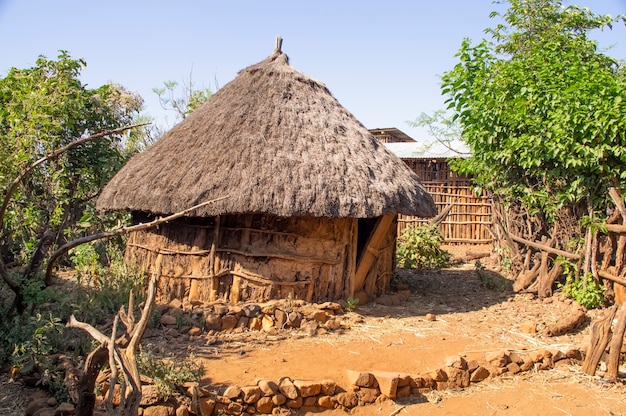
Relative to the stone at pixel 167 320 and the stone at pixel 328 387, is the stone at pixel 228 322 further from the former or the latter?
the stone at pixel 328 387

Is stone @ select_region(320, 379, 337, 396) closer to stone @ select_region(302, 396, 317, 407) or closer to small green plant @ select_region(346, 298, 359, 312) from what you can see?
stone @ select_region(302, 396, 317, 407)

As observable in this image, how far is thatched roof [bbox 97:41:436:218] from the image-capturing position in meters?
6.09

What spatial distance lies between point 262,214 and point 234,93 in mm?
2223

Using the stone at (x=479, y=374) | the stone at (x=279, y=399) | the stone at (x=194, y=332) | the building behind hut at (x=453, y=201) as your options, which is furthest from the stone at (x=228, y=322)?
the building behind hut at (x=453, y=201)

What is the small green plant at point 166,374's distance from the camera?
371 cm

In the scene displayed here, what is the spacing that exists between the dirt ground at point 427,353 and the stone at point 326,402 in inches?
2.1

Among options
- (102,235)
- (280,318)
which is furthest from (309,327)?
(102,235)

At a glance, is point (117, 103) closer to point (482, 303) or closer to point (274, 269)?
point (274, 269)

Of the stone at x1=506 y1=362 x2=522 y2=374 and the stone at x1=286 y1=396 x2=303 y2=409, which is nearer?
the stone at x1=286 y1=396 x2=303 y2=409

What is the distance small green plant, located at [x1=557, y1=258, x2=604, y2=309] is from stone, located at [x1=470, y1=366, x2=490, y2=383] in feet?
8.88

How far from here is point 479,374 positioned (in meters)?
4.75

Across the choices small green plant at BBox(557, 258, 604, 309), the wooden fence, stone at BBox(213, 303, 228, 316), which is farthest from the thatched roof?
the wooden fence

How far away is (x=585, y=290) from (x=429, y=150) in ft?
28.0

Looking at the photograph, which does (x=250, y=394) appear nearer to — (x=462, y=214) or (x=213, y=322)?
(x=213, y=322)
